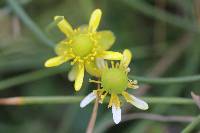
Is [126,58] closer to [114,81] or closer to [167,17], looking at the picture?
[114,81]

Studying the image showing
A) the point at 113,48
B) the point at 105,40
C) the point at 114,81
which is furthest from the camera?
the point at 113,48

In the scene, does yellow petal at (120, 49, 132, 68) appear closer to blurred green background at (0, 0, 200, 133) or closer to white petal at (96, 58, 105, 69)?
white petal at (96, 58, 105, 69)

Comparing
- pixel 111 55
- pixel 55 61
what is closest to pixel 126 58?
pixel 111 55

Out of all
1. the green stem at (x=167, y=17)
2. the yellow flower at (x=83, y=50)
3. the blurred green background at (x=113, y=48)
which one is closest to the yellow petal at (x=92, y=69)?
the yellow flower at (x=83, y=50)

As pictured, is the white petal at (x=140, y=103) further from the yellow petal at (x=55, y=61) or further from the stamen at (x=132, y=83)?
the yellow petal at (x=55, y=61)

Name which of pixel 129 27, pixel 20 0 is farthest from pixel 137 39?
pixel 20 0

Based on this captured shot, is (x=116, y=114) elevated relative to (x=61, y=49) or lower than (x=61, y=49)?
lower

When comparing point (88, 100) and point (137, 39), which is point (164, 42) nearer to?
point (137, 39)

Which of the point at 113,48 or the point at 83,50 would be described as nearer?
the point at 83,50
